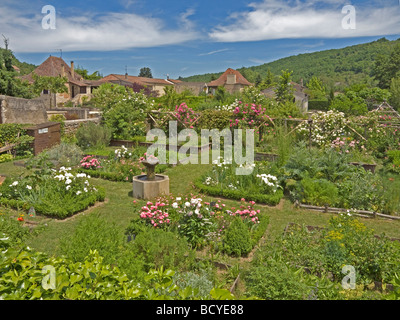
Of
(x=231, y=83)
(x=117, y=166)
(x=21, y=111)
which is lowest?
(x=117, y=166)

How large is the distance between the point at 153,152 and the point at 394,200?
7.66 m

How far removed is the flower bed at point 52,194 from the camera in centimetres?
730

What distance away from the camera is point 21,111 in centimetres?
1545

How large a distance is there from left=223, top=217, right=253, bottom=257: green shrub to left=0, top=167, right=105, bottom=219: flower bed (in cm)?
356

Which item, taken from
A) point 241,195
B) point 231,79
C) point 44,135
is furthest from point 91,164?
point 231,79

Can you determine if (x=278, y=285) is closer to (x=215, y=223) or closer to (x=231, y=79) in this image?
(x=215, y=223)

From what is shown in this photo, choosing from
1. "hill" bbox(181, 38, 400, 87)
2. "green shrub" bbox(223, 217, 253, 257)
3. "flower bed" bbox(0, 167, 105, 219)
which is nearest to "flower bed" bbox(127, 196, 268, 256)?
"green shrub" bbox(223, 217, 253, 257)

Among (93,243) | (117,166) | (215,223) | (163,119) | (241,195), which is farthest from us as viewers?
(163,119)

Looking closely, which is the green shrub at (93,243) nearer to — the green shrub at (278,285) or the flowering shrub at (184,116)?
the green shrub at (278,285)

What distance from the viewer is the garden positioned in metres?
2.98

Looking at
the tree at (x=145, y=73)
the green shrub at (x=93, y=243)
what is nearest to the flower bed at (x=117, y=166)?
the green shrub at (x=93, y=243)

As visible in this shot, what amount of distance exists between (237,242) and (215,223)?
0.72 m

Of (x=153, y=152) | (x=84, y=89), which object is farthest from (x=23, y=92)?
(x=84, y=89)
